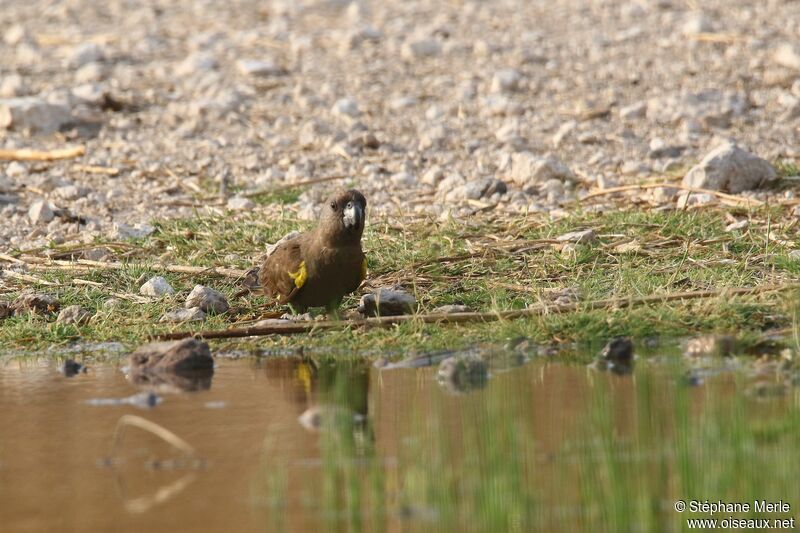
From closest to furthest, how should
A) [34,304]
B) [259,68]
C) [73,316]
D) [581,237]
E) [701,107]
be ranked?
[73,316], [34,304], [581,237], [701,107], [259,68]

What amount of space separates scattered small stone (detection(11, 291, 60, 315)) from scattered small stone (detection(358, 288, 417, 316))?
6.38 ft

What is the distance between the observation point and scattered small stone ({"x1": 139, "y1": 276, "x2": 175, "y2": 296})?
8.12 metres

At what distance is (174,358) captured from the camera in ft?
21.5

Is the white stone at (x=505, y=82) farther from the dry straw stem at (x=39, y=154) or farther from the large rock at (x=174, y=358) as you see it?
the large rock at (x=174, y=358)

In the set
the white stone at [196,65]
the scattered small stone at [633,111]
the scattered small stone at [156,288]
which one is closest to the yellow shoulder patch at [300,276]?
the scattered small stone at [156,288]

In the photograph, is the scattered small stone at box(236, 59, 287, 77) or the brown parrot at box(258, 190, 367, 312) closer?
the brown parrot at box(258, 190, 367, 312)

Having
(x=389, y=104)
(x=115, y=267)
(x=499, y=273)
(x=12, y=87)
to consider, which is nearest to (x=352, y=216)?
(x=499, y=273)

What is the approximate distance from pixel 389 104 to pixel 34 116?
3433 mm

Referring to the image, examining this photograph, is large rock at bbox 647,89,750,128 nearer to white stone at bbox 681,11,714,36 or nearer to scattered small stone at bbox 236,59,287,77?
white stone at bbox 681,11,714,36

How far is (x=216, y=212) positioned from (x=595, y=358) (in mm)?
4320

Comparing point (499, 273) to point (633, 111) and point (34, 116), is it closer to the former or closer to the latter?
point (633, 111)

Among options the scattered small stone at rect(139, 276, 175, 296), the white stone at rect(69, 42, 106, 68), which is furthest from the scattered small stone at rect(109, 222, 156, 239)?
the white stone at rect(69, 42, 106, 68)

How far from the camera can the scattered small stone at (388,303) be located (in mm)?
7535

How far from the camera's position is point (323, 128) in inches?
483
